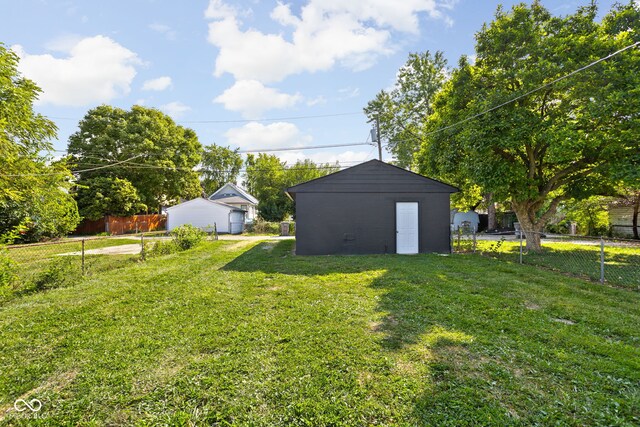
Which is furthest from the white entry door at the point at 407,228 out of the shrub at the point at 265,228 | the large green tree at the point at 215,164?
the large green tree at the point at 215,164

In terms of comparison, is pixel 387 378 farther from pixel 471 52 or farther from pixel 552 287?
pixel 471 52

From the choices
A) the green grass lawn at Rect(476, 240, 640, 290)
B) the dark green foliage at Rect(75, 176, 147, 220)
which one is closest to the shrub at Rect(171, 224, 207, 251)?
the green grass lawn at Rect(476, 240, 640, 290)

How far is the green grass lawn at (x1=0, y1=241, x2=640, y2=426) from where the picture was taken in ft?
7.06

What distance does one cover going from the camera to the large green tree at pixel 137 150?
24203mm

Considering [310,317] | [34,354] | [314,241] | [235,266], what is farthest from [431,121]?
[34,354]

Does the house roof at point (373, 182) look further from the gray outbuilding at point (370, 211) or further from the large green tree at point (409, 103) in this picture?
the large green tree at point (409, 103)

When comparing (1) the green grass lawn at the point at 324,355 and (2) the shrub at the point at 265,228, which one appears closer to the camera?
(1) the green grass lawn at the point at 324,355

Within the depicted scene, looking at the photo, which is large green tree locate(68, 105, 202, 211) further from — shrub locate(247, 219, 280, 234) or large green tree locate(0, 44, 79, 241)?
large green tree locate(0, 44, 79, 241)

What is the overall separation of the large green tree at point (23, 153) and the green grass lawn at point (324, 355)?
189cm

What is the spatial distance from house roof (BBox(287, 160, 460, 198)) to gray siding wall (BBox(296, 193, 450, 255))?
18cm

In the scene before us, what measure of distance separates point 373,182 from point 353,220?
1544 mm

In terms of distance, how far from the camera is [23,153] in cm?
584

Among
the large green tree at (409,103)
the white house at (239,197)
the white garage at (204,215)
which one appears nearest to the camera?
the large green tree at (409,103)

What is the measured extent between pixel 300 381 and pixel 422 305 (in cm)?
269
